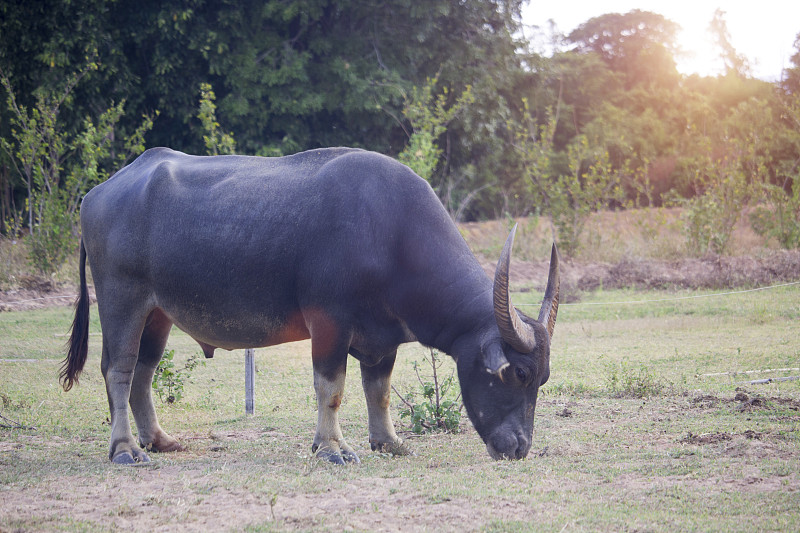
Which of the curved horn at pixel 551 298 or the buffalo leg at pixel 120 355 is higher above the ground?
the curved horn at pixel 551 298

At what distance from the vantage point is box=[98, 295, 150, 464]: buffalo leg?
569 cm

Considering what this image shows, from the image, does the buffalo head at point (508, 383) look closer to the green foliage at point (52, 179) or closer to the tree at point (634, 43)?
the green foliage at point (52, 179)

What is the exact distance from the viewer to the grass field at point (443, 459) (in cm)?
389

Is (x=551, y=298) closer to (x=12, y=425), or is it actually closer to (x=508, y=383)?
(x=508, y=383)

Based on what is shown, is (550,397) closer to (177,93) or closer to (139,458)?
(139,458)

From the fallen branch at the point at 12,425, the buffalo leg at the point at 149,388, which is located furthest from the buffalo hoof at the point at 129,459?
the fallen branch at the point at 12,425

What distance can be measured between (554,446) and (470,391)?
727mm

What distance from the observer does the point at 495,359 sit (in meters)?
4.97

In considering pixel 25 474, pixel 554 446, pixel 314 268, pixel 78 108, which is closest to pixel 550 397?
pixel 554 446

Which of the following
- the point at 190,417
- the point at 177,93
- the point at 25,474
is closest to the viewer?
the point at 25,474

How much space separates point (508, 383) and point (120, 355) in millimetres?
2835

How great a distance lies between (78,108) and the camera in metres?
18.6

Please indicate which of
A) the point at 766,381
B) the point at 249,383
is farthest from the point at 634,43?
the point at 249,383

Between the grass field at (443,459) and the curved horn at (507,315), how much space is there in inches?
29.3
